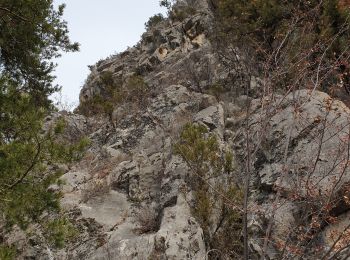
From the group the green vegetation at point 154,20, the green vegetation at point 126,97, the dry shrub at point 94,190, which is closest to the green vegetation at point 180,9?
the green vegetation at point 154,20

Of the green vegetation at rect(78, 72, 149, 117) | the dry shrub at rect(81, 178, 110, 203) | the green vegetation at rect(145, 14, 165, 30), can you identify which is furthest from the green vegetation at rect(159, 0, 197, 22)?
the dry shrub at rect(81, 178, 110, 203)

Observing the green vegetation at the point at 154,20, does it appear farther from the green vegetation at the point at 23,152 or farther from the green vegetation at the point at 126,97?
the green vegetation at the point at 23,152

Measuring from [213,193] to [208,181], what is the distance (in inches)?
10.7

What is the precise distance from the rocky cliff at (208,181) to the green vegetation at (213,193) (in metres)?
0.05

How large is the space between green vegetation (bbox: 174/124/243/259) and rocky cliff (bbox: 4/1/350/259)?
52 millimetres

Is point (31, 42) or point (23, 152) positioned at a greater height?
point (31, 42)

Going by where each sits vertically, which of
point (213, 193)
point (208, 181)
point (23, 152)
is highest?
point (23, 152)

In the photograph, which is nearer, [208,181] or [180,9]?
[208,181]

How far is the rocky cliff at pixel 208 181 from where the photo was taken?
13.4 ft

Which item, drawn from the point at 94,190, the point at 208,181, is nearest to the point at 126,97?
the point at 94,190

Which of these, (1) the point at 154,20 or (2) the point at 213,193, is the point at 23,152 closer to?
(2) the point at 213,193

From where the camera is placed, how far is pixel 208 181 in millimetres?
7672

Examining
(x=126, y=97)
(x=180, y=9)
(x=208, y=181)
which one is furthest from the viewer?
(x=180, y=9)

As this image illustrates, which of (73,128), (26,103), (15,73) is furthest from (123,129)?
(26,103)
